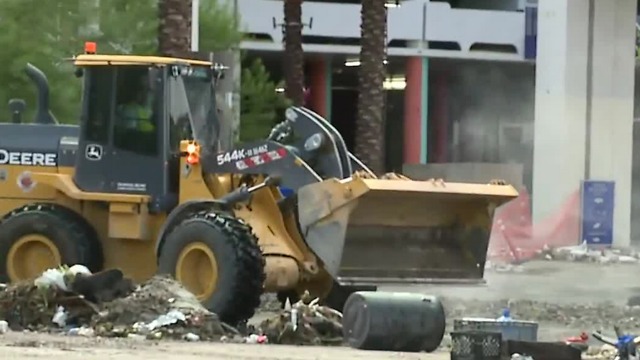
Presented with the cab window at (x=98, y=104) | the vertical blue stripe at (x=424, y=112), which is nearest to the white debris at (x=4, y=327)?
the cab window at (x=98, y=104)

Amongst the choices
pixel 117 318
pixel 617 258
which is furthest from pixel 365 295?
pixel 617 258

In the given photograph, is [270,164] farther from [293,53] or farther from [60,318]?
[293,53]

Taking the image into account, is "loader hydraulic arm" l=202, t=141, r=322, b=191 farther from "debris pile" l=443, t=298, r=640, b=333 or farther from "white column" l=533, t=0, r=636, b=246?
"white column" l=533, t=0, r=636, b=246

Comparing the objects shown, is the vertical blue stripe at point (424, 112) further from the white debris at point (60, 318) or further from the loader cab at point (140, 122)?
the white debris at point (60, 318)

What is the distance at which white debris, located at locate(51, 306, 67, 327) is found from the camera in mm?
15727

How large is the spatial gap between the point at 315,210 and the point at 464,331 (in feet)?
12.5

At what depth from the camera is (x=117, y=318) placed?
50.9 ft

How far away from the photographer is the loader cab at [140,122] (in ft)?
56.9

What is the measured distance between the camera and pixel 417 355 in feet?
46.4

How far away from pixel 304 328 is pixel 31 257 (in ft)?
11.5

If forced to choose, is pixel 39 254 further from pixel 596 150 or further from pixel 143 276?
pixel 596 150

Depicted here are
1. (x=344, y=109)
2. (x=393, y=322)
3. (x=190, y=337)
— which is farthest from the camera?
(x=344, y=109)

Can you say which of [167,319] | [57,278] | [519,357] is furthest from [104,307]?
[519,357]

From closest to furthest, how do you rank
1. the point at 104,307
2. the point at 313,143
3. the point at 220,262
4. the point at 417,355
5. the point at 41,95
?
1. the point at 417,355
2. the point at 104,307
3. the point at 220,262
4. the point at 313,143
5. the point at 41,95
